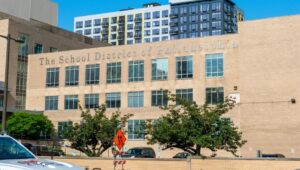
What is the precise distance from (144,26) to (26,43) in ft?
308

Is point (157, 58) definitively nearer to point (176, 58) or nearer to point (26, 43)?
point (176, 58)

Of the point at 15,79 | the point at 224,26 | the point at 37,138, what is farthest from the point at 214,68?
the point at 224,26

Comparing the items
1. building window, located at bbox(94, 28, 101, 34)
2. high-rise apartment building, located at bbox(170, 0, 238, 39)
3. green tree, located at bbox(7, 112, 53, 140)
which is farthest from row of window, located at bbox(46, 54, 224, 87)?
building window, located at bbox(94, 28, 101, 34)

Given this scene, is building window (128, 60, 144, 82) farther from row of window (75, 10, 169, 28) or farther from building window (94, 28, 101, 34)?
building window (94, 28, 101, 34)

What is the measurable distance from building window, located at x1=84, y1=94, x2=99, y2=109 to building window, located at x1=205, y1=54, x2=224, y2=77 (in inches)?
637

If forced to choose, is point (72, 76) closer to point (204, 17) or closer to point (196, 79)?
point (196, 79)

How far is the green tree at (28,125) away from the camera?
6450 cm

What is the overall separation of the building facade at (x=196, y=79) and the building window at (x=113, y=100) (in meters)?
0.13

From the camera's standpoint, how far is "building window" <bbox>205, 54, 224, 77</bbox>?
60281 millimetres

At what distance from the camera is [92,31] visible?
177625 mm

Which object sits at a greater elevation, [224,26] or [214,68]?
[224,26]

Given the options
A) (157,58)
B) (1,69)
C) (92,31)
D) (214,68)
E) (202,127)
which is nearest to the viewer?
(202,127)

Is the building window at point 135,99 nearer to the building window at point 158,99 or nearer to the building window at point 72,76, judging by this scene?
the building window at point 158,99

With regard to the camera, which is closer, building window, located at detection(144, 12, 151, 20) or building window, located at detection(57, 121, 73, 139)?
building window, located at detection(57, 121, 73, 139)
